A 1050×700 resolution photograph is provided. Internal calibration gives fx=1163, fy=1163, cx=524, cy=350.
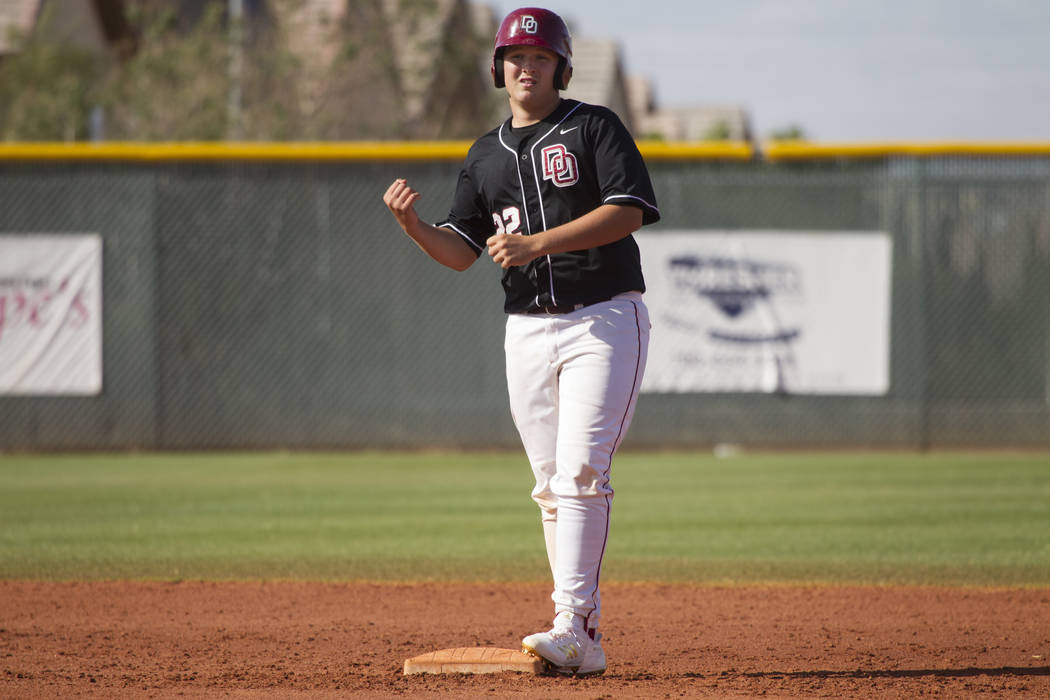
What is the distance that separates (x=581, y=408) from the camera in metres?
3.66

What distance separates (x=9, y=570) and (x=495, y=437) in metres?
5.81

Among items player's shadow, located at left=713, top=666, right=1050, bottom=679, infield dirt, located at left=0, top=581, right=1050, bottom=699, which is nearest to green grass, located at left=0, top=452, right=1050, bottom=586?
infield dirt, located at left=0, top=581, right=1050, bottom=699

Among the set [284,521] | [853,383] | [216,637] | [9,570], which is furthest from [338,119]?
[216,637]

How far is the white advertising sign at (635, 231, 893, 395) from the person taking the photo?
36.8ft

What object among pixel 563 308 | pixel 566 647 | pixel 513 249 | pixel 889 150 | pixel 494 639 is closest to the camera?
pixel 513 249

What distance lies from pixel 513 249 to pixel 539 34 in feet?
2.40

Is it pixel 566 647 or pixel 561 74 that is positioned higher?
pixel 561 74

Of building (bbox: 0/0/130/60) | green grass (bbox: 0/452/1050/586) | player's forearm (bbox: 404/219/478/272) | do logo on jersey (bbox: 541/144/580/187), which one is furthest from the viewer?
building (bbox: 0/0/130/60)

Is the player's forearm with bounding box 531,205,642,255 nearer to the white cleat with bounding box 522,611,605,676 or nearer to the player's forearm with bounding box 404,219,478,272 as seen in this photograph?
the player's forearm with bounding box 404,219,478,272

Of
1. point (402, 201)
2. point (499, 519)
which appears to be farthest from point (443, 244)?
point (499, 519)

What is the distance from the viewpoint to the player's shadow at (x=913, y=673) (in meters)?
3.86

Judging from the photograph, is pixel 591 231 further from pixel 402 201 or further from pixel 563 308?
pixel 402 201

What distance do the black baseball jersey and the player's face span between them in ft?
0.34

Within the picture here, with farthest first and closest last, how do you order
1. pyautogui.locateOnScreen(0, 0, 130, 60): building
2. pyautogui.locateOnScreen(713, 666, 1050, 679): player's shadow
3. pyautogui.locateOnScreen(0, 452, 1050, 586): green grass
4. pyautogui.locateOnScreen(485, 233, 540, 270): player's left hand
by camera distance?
pyautogui.locateOnScreen(0, 0, 130, 60): building < pyautogui.locateOnScreen(0, 452, 1050, 586): green grass < pyautogui.locateOnScreen(713, 666, 1050, 679): player's shadow < pyautogui.locateOnScreen(485, 233, 540, 270): player's left hand
